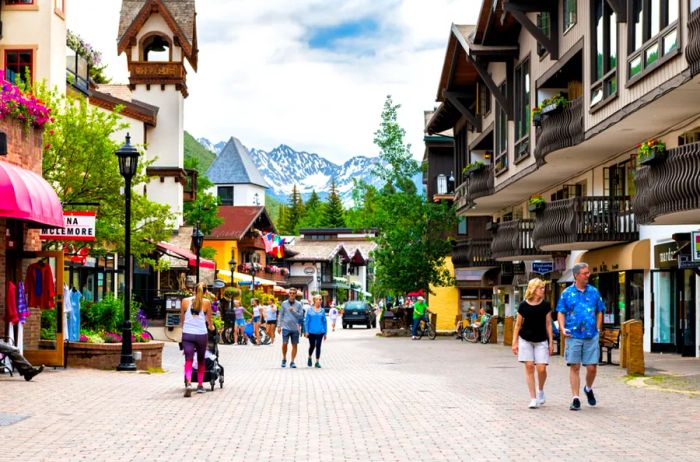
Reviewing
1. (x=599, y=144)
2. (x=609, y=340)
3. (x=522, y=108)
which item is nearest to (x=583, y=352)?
(x=609, y=340)

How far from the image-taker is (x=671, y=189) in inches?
903

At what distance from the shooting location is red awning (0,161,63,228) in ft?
62.2

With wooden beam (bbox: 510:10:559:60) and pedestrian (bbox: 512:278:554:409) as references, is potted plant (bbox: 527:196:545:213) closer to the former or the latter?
wooden beam (bbox: 510:10:559:60)

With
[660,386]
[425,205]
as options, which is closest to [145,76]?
[425,205]

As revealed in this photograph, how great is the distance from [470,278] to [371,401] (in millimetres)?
46405

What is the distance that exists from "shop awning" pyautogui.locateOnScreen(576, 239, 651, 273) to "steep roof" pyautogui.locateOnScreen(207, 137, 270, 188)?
111 meters

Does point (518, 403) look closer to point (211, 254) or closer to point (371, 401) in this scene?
point (371, 401)

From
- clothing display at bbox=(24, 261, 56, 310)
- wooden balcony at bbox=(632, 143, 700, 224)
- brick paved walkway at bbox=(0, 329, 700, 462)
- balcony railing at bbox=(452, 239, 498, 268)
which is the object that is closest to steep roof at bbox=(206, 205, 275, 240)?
balcony railing at bbox=(452, 239, 498, 268)

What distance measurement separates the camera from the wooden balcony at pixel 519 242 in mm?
41722

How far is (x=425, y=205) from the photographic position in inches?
2234

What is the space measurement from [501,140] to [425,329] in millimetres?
9750

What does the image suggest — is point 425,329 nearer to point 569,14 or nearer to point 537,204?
point 537,204

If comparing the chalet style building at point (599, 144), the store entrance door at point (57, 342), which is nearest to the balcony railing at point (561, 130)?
the chalet style building at point (599, 144)

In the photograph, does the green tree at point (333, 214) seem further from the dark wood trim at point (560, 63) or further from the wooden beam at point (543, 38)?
the wooden beam at point (543, 38)
